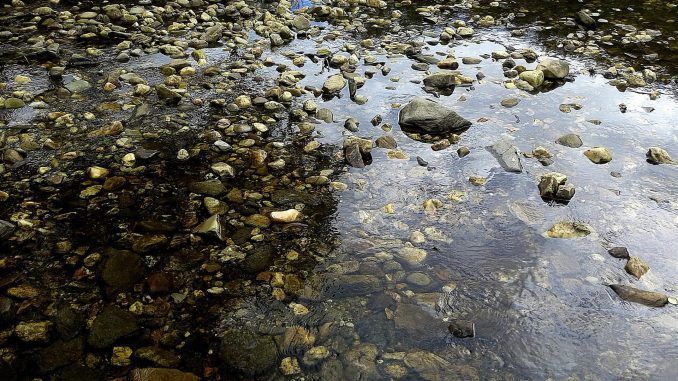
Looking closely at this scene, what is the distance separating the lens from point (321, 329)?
281 cm

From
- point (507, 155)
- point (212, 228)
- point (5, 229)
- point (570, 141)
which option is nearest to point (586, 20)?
point (570, 141)

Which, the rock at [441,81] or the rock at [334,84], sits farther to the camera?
the rock at [441,81]

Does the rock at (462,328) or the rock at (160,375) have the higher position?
the rock at (462,328)

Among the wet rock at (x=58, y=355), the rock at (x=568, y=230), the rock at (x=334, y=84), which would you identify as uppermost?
the rock at (x=568, y=230)

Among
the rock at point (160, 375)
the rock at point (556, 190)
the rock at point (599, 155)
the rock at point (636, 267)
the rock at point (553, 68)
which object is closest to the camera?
the rock at point (160, 375)

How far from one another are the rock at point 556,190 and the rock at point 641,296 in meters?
0.98

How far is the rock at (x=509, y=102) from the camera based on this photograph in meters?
5.48

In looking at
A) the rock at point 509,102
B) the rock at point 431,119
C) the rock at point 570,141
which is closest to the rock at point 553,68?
the rock at point 509,102

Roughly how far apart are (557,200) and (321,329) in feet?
7.51

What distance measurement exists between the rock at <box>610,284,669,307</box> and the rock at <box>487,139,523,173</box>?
144cm

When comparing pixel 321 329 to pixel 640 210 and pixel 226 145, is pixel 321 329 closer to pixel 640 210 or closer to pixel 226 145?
→ pixel 226 145

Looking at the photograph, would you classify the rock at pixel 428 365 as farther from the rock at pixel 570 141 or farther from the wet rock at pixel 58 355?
the rock at pixel 570 141

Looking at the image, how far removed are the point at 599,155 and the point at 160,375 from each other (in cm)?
405

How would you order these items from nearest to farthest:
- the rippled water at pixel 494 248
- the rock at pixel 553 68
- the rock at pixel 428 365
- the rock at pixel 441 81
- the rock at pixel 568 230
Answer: the rock at pixel 428 365 < the rippled water at pixel 494 248 < the rock at pixel 568 230 < the rock at pixel 441 81 < the rock at pixel 553 68
